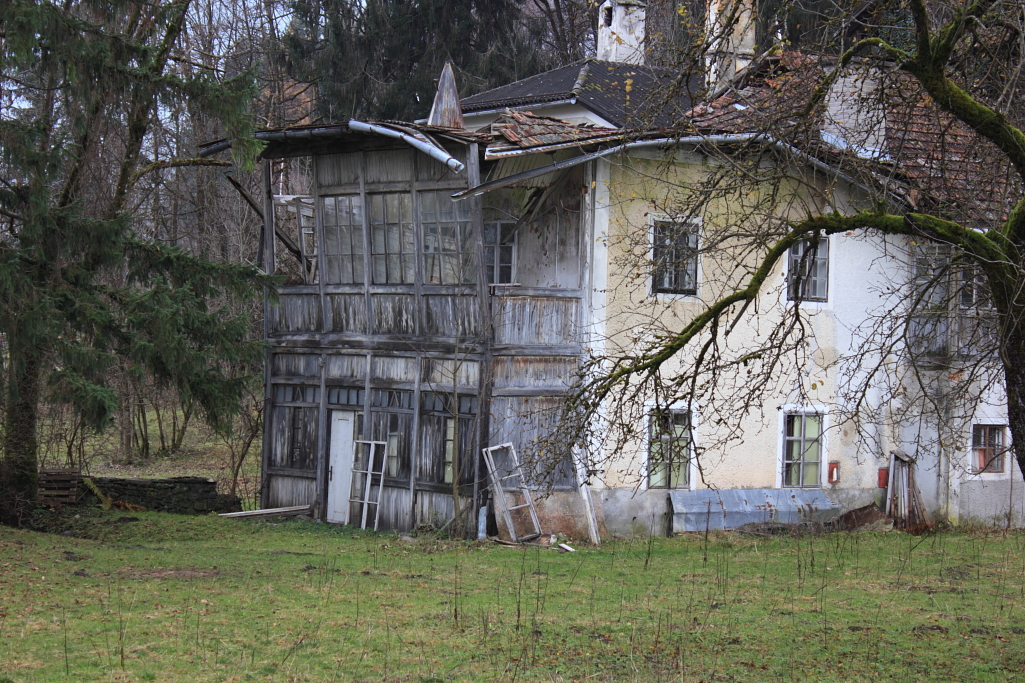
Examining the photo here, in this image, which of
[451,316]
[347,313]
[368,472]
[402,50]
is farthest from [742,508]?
[402,50]

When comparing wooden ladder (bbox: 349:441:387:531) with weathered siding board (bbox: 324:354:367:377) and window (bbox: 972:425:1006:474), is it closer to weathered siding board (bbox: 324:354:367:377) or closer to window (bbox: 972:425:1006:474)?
weathered siding board (bbox: 324:354:367:377)

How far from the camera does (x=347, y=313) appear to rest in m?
18.7

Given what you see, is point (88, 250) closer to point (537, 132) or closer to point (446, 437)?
point (446, 437)

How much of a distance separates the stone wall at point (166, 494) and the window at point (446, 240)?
603 centimetres

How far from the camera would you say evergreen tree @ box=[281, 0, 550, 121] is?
30.3m

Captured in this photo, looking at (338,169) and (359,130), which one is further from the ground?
(359,130)

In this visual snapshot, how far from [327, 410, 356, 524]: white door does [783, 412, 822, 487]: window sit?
7.48 metres

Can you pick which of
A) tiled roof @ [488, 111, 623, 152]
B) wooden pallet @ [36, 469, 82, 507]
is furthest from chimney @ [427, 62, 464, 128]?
wooden pallet @ [36, 469, 82, 507]

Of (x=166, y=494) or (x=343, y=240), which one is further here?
(x=166, y=494)

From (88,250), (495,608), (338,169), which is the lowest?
(495,608)

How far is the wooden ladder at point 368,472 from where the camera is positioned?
18.0m

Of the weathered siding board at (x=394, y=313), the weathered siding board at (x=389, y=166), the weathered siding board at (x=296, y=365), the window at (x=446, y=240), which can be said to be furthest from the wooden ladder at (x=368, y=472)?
the weathered siding board at (x=389, y=166)

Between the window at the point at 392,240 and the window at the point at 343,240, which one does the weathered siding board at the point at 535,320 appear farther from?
the window at the point at 343,240

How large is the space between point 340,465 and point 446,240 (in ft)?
15.0
